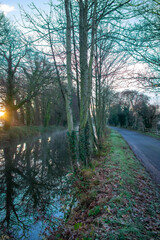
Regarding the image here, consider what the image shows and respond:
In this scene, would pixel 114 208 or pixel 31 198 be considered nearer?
pixel 114 208

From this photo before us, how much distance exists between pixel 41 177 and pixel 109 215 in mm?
4550

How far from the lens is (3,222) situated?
173 inches

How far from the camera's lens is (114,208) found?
4.08 meters

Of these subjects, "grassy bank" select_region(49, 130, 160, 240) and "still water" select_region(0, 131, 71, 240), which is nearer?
"grassy bank" select_region(49, 130, 160, 240)

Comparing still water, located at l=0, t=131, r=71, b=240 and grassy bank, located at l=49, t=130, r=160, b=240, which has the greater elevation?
grassy bank, located at l=49, t=130, r=160, b=240

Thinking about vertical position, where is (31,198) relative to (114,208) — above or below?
below

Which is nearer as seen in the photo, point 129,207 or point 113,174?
point 129,207

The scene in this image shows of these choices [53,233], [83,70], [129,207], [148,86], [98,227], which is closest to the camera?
[98,227]

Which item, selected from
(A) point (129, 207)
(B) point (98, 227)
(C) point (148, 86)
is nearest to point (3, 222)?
(B) point (98, 227)

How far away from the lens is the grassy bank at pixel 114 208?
3258mm

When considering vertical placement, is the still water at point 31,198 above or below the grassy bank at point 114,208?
below

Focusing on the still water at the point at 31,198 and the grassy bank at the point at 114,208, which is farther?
the still water at the point at 31,198

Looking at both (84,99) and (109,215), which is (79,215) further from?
(84,99)

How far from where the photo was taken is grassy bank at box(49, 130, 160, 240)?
128 inches
